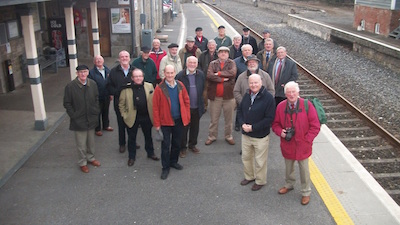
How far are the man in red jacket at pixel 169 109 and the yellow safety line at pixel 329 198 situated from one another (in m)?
2.22

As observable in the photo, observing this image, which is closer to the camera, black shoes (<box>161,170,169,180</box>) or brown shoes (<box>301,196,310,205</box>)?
brown shoes (<box>301,196,310,205</box>)

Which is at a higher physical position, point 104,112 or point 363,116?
point 104,112

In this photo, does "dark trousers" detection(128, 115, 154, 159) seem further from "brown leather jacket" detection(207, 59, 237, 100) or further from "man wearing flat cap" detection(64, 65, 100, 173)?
"brown leather jacket" detection(207, 59, 237, 100)

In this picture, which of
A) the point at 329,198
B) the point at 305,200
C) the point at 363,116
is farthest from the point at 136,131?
the point at 363,116

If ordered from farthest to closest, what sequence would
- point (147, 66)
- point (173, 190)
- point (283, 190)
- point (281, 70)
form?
point (147, 66)
point (281, 70)
point (173, 190)
point (283, 190)

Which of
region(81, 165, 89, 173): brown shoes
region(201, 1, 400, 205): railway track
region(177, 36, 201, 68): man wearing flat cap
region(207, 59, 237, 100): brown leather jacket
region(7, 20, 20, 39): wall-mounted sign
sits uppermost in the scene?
region(7, 20, 20, 39): wall-mounted sign

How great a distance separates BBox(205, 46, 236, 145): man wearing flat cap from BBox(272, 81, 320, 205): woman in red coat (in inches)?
76.4

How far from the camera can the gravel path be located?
10.1 metres

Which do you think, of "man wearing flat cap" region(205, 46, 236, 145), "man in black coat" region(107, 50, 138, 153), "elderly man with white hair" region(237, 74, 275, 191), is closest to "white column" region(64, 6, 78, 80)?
"man in black coat" region(107, 50, 138, 153)

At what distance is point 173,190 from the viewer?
6.02 metres

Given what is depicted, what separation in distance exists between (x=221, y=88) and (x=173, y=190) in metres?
2.28

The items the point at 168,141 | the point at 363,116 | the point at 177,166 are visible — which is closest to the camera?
the point at 168,141

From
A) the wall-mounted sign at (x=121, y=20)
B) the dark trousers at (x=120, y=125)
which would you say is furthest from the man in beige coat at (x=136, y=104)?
the wall-mounted sign at (x=121, y=20)

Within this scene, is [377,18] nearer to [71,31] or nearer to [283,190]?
[71,31]
